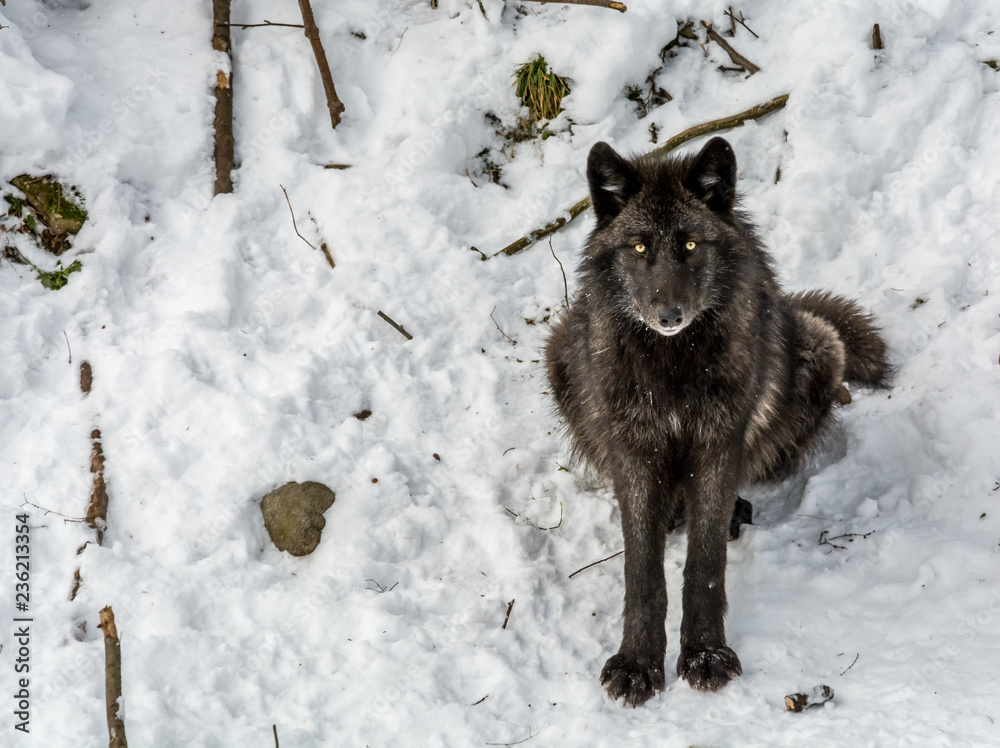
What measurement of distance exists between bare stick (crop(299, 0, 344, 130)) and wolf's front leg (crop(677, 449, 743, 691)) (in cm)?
464

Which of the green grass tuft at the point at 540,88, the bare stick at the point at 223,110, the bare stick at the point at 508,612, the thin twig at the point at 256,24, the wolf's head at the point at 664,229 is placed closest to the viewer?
the wolf's head at the point at 664,229

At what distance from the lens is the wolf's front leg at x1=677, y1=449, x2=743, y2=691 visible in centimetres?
404

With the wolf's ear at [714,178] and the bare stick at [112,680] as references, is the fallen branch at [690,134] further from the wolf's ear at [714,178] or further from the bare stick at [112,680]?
the bare stick at [112,680]

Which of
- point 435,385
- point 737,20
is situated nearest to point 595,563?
point 435,385

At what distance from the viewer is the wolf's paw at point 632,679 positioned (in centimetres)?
399

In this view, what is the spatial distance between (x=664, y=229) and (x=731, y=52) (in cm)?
448

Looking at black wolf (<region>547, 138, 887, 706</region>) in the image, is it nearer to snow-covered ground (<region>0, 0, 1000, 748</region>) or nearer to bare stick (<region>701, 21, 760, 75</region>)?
snow-covered ground (<region>0, 0, 1000, 748</region>)

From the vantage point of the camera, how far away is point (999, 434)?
5.06 meters

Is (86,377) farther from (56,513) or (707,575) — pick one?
(707,575)

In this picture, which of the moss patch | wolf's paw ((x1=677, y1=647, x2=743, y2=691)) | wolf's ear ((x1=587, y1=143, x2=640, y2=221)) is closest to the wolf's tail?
wolf's ear ((x1=587, y1=143, x2=640, y2=221))

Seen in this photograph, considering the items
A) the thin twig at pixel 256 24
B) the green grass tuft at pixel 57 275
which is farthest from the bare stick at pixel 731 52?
the green grass tuft at pixel 57 275

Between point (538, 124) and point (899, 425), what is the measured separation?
4.16 metres

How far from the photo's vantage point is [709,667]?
4023 mm

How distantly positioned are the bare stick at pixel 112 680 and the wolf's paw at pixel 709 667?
2607 mm
